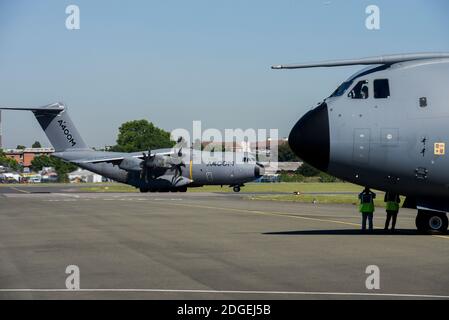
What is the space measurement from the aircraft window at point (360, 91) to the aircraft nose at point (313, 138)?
3.30ft

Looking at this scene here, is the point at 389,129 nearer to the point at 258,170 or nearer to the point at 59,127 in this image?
the point at 258,170

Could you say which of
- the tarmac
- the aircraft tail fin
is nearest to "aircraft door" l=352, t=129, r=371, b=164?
the tarmac

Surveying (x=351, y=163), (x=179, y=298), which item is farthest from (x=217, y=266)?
(x=351, y=163)

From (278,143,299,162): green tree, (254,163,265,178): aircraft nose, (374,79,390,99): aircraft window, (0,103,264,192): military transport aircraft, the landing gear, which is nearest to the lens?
(374,79,390,99): aircraft window

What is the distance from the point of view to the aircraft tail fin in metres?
70.4

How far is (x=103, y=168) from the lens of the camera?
7244 centimetres

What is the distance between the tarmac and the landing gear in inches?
13.8

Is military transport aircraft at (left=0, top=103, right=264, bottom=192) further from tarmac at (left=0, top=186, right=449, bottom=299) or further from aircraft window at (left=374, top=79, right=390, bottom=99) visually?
aircraft window at (left=374, top=79, right=390, bottom=99)

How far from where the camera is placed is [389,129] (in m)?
20.0

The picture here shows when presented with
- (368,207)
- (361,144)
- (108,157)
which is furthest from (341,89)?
(108,157)

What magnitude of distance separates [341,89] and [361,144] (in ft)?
6.41

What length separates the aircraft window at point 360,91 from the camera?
20422mm

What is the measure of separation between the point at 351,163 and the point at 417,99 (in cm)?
264
